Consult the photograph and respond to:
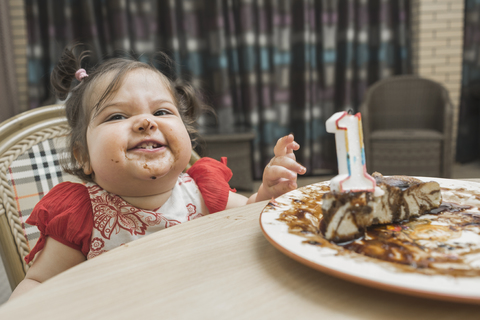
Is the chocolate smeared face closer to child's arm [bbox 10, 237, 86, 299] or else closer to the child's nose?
the child's nose

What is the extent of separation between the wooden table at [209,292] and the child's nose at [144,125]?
341 millimetres

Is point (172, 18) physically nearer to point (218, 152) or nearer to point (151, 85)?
point (218, 152)

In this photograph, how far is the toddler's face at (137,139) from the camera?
806 millimetres

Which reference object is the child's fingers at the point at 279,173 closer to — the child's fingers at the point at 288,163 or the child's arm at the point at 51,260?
the child's fingers at the point at 288,163

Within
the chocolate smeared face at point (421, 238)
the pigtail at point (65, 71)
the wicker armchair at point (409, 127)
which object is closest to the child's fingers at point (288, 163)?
the chocolate smeared face at point (421, 238)

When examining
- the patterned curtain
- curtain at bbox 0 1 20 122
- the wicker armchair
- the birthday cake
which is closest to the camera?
the birthday cake

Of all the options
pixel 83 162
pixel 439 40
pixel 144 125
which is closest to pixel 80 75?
pixel 83 162

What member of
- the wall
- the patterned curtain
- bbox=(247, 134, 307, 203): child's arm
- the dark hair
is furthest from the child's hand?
the wall

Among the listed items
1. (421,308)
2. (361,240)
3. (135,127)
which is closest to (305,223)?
(361,240)

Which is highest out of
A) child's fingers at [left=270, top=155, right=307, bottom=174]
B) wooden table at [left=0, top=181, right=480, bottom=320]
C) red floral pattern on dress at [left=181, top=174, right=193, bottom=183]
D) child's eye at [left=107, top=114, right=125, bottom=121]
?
child's eye at [left=107, top=114, right=125, bottom=121]

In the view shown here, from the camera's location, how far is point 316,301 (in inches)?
15.3

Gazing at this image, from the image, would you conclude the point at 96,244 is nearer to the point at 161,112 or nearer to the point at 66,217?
the point at 66,217

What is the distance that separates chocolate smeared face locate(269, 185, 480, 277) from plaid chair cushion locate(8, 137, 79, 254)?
2.52 ft

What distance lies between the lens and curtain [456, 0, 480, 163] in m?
3.67
